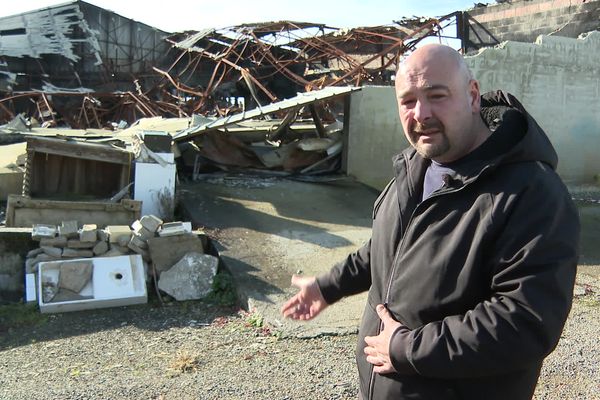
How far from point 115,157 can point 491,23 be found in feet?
32.6

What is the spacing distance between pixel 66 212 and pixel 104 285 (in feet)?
5.02

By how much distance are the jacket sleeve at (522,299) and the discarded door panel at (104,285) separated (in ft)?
13.6

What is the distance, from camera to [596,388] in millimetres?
3391

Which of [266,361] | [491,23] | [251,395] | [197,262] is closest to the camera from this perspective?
[251,395]

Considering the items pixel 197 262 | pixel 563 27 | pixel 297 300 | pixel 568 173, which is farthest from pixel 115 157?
pixel 563 27

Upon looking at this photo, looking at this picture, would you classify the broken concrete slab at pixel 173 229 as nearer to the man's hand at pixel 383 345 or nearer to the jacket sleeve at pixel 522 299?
the man's hand at pixel 383 345

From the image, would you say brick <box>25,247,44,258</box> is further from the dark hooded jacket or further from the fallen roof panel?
the dark hooded jacket

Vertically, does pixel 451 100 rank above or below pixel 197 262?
above

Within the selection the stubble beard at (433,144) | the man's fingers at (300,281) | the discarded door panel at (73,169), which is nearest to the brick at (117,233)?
the discarded door panel at (73,169)

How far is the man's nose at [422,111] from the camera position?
150 centimetres

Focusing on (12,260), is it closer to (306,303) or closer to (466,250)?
(306,303)

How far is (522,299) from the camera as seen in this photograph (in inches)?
50.0

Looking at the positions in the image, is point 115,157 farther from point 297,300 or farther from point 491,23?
point 491,23

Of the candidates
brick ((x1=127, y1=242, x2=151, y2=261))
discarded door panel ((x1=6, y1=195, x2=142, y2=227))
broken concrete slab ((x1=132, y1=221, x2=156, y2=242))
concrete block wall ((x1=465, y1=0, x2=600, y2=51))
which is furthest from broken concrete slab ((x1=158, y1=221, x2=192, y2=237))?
concrete block wall ((x1=465, y1=0, x2=600, y2=51))
